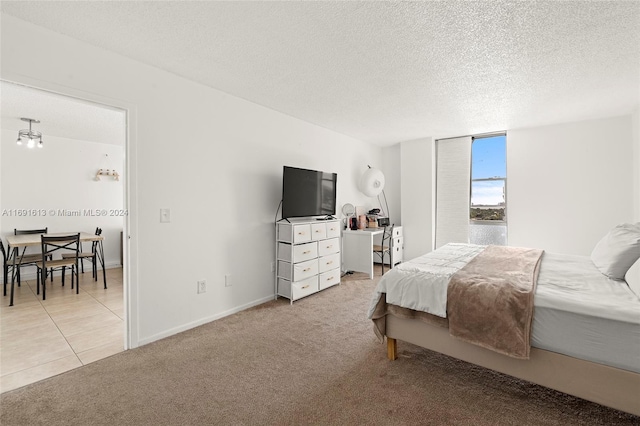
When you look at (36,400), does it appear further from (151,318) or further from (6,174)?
(6,174)

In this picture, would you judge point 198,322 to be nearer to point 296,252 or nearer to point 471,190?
point 296,252

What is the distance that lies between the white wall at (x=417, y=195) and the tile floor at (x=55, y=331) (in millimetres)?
4734

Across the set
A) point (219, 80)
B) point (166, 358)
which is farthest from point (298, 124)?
point (166, 358)

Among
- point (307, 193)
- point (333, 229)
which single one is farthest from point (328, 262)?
point (307, 193)

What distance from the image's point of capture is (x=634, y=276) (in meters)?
2.04

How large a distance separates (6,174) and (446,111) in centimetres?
678

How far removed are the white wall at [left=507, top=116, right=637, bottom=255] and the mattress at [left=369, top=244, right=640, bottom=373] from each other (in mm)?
2547

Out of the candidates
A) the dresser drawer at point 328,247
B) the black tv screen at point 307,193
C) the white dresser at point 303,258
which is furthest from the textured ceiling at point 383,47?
the dresser drawer at point 328,247

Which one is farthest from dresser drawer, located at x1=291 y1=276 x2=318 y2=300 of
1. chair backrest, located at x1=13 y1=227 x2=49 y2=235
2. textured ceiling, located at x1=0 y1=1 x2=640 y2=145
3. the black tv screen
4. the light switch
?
chair backrest, located at x1=13 y1=227 x2=49 y2=235

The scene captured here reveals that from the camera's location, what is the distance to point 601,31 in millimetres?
2010

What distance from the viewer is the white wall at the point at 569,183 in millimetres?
3910

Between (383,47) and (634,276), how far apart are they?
2526 mm

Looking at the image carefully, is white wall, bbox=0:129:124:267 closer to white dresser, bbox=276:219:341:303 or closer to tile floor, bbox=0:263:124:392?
tile floor, bbox=0:263:124:392

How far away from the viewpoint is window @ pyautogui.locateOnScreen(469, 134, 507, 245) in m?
4.89
